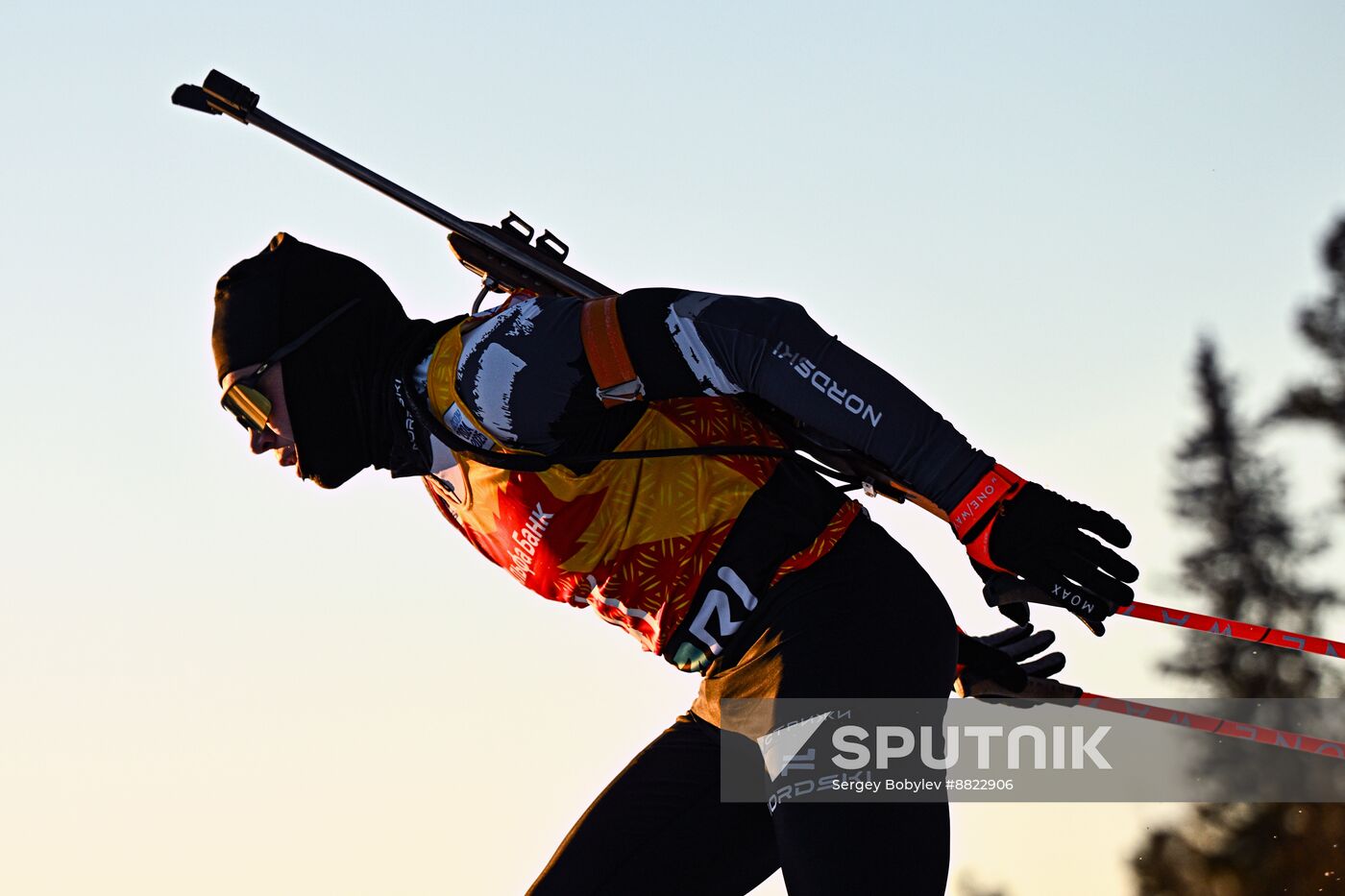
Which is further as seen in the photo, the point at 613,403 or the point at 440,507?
the point at 440,507

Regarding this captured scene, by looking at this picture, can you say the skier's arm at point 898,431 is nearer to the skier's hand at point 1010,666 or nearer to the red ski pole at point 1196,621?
the red ski pole at point 1196,621

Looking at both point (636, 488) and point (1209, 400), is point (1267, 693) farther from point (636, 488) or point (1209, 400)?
point (636, 488)

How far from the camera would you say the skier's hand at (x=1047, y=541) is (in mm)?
2834

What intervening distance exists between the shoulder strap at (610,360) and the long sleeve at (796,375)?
0.02 metres

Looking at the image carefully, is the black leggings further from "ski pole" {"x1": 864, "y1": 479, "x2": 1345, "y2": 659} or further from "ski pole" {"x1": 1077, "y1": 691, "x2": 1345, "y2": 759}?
"ski pole" {"x1": 1077, "y1": 691, "x2": 1345, "y2": 759}

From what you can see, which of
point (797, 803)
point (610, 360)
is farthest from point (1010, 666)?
point (610, 360)

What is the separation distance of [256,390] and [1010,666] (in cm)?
160

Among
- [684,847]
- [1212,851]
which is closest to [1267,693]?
[1212,851]

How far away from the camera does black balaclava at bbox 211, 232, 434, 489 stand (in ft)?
11.0

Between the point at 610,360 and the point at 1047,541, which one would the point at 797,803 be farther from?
the point at 610,360

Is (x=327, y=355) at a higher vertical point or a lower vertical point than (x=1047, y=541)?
higher

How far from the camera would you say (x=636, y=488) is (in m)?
3.19

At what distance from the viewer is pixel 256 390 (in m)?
3.37

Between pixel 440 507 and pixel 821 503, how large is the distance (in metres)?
0.79
